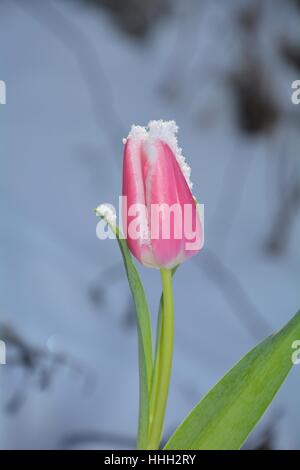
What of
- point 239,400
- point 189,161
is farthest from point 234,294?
point 239,400

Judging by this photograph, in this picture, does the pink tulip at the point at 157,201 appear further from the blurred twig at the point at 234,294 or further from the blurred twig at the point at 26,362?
the blurred twig at the point at 234,294

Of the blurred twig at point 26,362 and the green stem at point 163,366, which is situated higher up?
the green stem at point 163,366

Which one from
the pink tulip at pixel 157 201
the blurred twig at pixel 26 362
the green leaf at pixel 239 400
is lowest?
the blurred twig at pixel 26 362

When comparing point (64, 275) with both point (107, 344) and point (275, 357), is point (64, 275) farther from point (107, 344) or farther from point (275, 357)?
point (275, 357)

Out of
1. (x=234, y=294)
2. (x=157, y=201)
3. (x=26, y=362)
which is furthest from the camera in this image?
(x=234, y=294)

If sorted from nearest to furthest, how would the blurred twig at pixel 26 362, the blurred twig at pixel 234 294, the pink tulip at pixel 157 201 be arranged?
1. the pink tulip at pixel 157 201
2. the blurred twig at pixel 26 362
3. the blurred twig at pixel 234 294

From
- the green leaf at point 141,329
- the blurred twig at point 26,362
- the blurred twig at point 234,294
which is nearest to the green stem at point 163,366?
the green leaf at point 141,329

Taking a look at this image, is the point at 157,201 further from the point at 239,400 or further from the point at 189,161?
the point at 189,161

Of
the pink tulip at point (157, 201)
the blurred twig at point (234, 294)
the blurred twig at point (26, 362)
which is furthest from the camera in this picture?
the blurred twig at point (234, 294)
